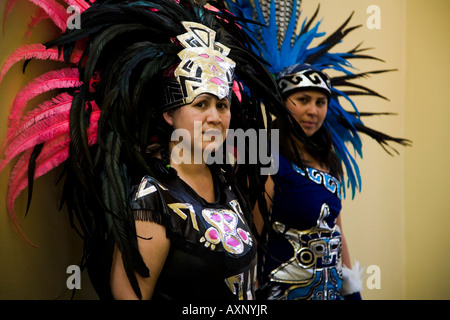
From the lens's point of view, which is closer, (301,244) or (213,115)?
(213,115)

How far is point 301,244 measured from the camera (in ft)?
7.45

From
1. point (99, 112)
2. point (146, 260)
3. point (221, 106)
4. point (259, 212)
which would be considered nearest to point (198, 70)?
point (221, 106)

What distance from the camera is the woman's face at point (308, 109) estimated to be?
93.0 inches

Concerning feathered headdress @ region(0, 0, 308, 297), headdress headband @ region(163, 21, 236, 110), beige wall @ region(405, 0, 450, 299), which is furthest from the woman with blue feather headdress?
beige wall @ region(405, 0, 450, 299)

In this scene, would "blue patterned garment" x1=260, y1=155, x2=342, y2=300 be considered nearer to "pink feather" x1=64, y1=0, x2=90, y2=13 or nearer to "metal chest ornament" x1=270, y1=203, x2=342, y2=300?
"metal chest ornament" x1=270, y1=203, x2=342, y2=300

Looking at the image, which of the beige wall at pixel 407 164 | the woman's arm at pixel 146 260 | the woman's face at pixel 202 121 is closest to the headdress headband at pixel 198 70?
the woman's face at pixel 202 121

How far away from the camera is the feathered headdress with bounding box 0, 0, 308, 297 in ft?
4.86

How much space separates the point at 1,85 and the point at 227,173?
0.78 metres

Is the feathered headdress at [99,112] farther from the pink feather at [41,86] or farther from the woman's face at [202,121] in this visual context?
the woman's face at [202,121]

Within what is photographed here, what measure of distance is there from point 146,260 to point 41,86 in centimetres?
58

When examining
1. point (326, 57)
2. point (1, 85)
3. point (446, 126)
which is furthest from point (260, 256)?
point (446, 126)

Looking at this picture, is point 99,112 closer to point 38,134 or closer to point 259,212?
point 38,134

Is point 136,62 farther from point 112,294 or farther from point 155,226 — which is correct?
point 112,294

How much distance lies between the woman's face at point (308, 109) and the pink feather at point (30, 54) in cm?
110
